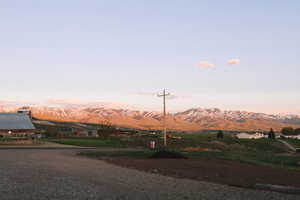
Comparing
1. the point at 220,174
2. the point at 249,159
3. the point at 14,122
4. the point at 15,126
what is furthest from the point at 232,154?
the point at 14,122

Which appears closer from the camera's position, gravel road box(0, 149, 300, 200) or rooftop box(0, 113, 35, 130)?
gravel road box(0, 149, 300, 200)

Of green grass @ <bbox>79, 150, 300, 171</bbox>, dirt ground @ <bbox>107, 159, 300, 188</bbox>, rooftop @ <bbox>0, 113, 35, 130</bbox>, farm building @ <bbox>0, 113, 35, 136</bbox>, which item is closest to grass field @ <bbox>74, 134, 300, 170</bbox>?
green grass @ <bbox>79, 150, 300, 171</bbox>

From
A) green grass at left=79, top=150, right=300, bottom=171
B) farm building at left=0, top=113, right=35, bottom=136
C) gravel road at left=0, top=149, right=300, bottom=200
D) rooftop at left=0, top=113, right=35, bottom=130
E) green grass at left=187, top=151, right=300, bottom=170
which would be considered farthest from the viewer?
rooftop at left=0, top=113, right=35, bottom=130

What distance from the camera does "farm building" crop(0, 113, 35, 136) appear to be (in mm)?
73562

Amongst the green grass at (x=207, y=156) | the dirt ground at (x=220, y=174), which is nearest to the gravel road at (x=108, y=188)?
the dirt ground at (x=220, y=174)

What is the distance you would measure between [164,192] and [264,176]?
9.10 metres

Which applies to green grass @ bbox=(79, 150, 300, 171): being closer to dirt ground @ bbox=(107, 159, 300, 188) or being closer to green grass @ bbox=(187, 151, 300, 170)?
green grass @ bbox=(187, 151, 300, 170)

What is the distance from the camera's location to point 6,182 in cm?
1702

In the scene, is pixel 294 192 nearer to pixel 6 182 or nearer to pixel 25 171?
pixel 6 182

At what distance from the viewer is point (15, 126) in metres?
74.0

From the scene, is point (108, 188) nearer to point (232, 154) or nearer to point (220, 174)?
point (220, 174)

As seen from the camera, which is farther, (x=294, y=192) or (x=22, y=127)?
(x=22, y=127)

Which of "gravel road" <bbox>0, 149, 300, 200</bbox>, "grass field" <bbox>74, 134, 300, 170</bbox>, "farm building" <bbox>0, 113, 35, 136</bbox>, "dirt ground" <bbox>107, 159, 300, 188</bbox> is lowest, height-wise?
"grass field" <bbox>74, 134, 300, 170</bbox>

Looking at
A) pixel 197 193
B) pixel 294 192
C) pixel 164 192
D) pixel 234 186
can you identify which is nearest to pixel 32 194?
pixel 164 192
